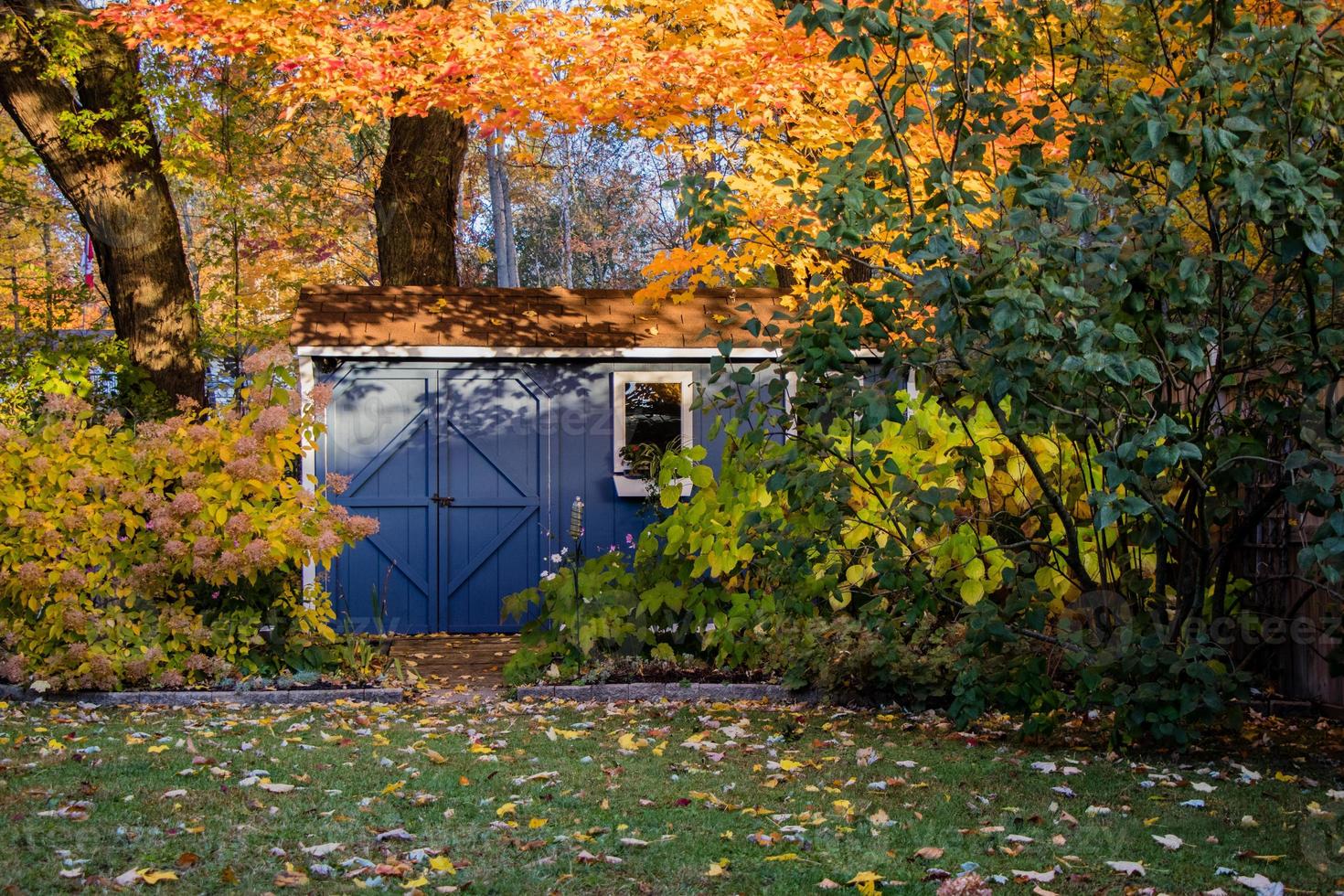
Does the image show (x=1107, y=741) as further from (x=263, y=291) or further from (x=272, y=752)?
(x=263, y=291)

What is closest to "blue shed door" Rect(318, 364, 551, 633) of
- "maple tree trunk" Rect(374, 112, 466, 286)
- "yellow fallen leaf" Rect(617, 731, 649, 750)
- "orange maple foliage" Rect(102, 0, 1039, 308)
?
"orange maple foliage" Rect(102, 0, 1039, 308)

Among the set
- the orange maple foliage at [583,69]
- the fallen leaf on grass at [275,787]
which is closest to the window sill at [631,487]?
the orange maple foliage at [583,69]

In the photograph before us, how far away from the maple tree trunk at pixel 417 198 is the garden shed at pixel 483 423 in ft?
7.86

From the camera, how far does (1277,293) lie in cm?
502

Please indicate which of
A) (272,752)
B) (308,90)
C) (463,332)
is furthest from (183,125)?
(272,752)

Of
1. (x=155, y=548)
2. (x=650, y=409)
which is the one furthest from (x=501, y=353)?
(x=155, y=548)

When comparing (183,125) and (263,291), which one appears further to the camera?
(263,291)

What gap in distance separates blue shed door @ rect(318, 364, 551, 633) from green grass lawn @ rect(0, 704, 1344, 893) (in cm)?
425

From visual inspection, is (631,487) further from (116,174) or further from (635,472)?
(116,174)

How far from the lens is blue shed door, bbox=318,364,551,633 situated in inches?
416

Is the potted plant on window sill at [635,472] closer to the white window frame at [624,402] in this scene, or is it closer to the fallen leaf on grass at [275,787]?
the white window frame at [624,402]

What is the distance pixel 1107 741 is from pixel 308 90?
8193 mm

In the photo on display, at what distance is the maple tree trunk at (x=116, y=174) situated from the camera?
1110 cm

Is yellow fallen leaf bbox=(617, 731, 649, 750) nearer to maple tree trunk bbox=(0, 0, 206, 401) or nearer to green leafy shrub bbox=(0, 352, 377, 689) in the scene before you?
green leafy shrub bbox=(0, 352, 377, 689)
